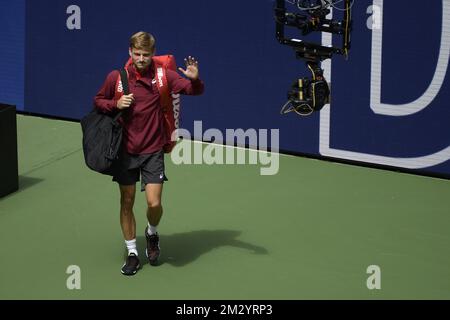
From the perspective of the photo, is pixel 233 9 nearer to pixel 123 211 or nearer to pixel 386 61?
pixel 386 61

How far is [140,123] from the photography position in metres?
7.78

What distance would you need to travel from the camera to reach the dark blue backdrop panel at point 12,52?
11.9 metres

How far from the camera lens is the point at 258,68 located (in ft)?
35.5

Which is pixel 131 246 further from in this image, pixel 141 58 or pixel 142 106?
pixel 141 58

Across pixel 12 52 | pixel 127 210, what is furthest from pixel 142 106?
pixel 12 52

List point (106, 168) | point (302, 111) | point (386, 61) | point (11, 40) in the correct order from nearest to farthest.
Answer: point (106, 168), point (302, 111), point (386, 61), point (11, 40)

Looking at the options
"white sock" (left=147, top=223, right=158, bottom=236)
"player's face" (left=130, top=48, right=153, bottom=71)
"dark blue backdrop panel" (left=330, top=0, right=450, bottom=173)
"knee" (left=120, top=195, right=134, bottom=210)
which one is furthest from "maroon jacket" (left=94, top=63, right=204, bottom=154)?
"dark blue backdrop panel" (left=330, top=0, right=450, bottom=173)

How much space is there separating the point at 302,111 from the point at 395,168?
1845 mm

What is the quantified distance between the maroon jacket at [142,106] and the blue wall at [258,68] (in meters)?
2.93

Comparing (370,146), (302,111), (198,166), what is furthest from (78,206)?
(370,146)

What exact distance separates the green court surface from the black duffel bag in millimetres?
903

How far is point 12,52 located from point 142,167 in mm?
4764

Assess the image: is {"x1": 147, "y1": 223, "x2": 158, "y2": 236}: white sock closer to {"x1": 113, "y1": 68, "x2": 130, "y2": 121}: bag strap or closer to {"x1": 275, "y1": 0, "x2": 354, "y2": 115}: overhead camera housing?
{"x1": 113, "y1": 68, "x2": 130, "y2": 121}: bag strap

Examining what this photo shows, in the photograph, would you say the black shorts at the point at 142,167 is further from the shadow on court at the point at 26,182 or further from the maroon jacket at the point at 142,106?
the shadow on court at the point at 26,182
